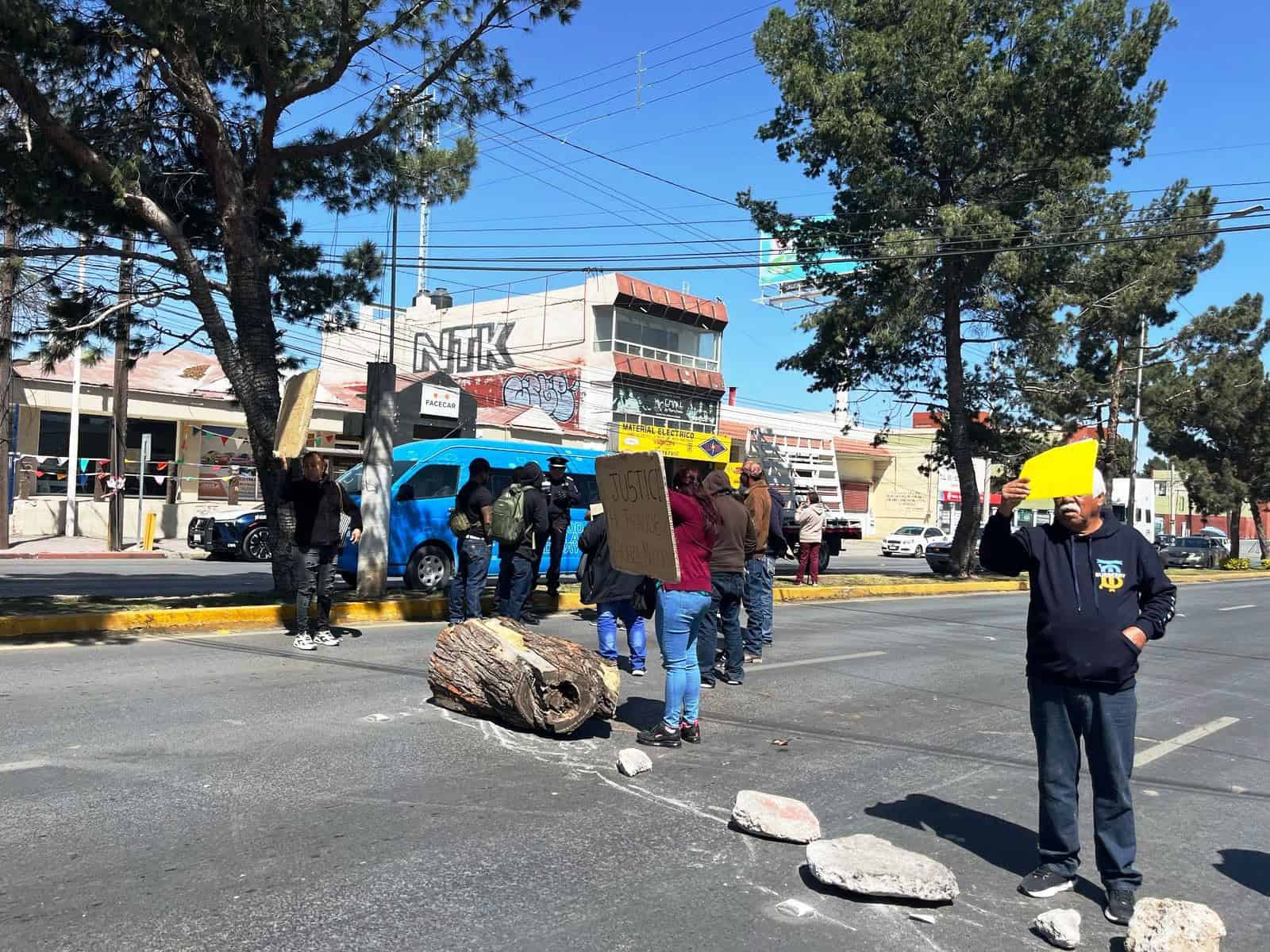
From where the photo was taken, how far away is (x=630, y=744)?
259 inches

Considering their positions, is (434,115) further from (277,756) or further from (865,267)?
(865,267)

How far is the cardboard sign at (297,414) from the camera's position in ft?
32.0

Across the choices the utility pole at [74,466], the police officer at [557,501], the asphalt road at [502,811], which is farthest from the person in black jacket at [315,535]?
the utility pole at [74,466]

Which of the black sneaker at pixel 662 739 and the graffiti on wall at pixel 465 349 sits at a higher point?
the graffiti on wall at pixel 465 349

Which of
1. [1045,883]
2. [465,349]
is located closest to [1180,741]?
[1045,883]

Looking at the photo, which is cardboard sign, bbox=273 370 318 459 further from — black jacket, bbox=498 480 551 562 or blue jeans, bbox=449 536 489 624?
black jacket, bbox=498 480 551 562

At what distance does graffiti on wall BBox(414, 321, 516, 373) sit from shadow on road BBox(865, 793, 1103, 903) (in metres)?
49.8

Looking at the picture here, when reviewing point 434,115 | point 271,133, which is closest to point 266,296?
point 271,133

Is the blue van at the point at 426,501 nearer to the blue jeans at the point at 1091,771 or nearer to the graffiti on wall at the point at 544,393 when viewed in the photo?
the blue jeans at the point at 1091,771

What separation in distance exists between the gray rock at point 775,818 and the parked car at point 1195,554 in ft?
151

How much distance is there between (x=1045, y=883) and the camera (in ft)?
14.1

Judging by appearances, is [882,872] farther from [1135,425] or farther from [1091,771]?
[1135,425]

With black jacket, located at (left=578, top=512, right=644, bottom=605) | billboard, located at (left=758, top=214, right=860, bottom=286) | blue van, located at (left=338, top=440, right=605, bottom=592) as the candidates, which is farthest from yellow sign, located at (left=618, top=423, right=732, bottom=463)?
black jacket, located at (left=578, top=512, right=644, bottom=605)

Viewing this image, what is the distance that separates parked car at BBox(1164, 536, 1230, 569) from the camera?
45906 millimetres
